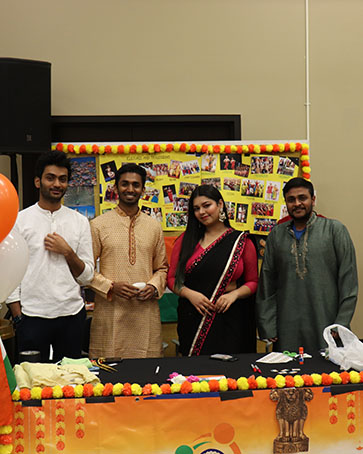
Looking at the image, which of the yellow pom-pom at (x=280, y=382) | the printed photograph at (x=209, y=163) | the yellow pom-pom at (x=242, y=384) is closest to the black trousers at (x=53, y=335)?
the yellow pom-pom at (x=242, y=384)

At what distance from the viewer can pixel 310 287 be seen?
290 centimetres

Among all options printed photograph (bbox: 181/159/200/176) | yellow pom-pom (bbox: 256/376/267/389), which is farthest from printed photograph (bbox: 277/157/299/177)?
yellow pom-pom (bbox: 256/376/267/389)

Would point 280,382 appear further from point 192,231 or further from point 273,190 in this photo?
point 273,190

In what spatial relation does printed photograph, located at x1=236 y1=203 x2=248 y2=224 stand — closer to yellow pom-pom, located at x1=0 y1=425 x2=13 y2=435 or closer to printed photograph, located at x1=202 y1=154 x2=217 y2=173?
printed photograph, located at x1=202 y1=154 x2=217 y2=173

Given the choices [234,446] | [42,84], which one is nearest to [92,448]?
[234,446]

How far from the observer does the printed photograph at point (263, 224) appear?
3803 millimetres

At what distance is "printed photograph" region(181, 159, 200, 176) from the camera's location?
3.78 metres

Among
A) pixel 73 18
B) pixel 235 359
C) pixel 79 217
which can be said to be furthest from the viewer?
pixel 73 18

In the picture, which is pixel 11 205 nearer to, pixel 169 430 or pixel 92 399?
pixel 92 399

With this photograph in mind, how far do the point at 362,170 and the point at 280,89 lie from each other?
88cm

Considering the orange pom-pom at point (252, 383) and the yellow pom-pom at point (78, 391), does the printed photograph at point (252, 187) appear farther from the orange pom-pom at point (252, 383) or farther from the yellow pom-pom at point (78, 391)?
the yellow pom-pom at point (78, 391)

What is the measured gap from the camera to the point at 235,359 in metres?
2.30

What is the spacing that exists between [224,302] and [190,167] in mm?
1275

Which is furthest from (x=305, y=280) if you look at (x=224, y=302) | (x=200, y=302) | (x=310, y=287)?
(x=200, y=302)
